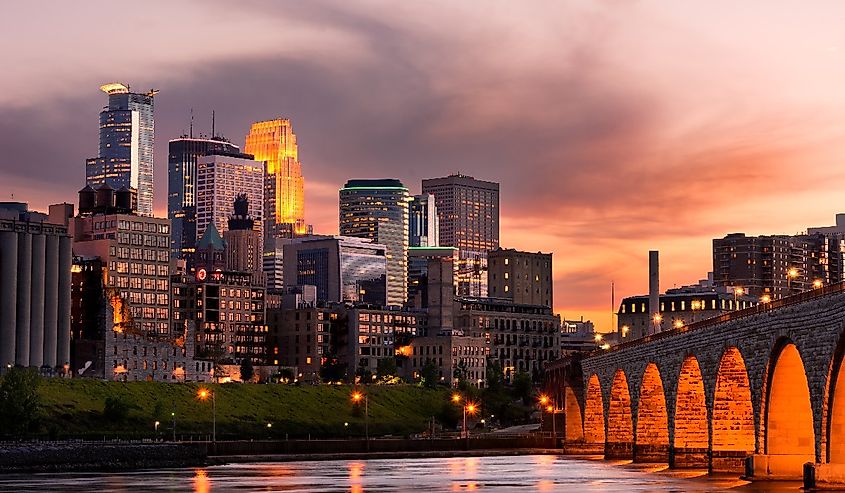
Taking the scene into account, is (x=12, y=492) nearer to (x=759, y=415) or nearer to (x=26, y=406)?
(x=759, y=415)

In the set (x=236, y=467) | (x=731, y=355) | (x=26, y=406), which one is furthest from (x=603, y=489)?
(x=26, y=406)

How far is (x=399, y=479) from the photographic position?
116m

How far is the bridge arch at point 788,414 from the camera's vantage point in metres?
97.6

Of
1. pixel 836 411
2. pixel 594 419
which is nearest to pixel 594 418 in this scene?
pixel 594 419

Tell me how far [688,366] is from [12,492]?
56002 millimetres

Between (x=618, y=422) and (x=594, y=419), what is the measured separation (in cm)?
2060

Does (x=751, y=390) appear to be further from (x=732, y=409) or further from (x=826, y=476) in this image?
(x=826, y=476)

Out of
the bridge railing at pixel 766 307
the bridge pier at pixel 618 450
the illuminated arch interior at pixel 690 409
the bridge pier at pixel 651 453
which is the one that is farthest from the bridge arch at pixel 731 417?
the bridge pier at pixel 618 450

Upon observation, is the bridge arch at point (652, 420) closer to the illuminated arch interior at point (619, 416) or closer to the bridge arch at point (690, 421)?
the bridge arch at point (690, 421)

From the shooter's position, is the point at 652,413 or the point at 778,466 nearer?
the point at 778,466

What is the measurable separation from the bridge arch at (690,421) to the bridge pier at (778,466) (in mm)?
26959

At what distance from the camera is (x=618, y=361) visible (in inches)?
6407

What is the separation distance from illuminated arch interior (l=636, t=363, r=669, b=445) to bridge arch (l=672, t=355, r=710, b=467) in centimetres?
1429

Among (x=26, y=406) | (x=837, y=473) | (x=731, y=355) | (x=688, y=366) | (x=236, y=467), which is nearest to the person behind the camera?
(x=837, y=473)
